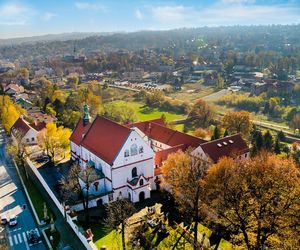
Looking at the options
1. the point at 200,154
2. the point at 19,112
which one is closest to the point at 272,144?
the point at 200,154

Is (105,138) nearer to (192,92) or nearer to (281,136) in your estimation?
(281,136)

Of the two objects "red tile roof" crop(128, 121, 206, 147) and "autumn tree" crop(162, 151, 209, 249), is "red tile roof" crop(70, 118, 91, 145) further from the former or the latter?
"autumn tree" crop(162, 151, 209, 249)

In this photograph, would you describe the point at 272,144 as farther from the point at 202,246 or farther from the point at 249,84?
the point at 249,84

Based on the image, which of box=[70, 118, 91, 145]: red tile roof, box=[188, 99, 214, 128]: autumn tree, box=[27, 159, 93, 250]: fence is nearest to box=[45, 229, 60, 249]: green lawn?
box=[27, 159, 93, 250]: fence

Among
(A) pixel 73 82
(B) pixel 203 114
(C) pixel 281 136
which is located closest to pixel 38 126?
(B) pixel 203 114

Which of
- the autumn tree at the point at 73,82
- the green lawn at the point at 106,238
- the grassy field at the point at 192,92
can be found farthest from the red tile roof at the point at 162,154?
the autumn tree at the point at 73,82

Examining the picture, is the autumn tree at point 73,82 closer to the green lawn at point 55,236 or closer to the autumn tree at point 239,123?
the autumn tree at point 239,123
